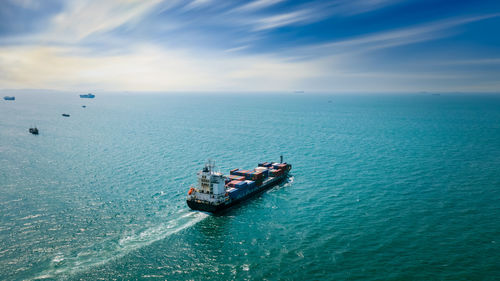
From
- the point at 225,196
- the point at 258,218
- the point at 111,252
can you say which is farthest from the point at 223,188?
the point at 111,252

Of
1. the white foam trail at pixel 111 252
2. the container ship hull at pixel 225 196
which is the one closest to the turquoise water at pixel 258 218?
the white foam trail at pixel 111 252

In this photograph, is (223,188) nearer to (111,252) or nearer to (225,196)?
(225,196)

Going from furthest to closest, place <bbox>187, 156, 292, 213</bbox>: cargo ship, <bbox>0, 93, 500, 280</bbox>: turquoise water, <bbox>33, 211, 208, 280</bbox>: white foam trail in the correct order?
<bbox>187, 156, 292, 213</bbox>: cargo ship < <bbox>0, 93, 500, 280</bbox>: turquoise water < <bbox>33, 211, 208, 280</bbox>: white foam trail

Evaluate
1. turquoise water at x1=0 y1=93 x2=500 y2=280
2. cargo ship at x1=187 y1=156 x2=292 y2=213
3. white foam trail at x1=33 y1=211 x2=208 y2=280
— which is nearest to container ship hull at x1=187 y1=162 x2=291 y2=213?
cargo ship at x1=187 y1=156 x2=292 y2=213

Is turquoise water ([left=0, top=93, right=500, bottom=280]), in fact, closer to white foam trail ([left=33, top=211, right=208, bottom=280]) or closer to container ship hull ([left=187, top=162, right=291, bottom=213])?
white foam trail ([left=33, top=211, right=208, bottom=280])

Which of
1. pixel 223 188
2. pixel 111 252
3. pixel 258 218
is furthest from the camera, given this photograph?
pixel 223 188

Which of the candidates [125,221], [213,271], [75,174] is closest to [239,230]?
[213,271]
